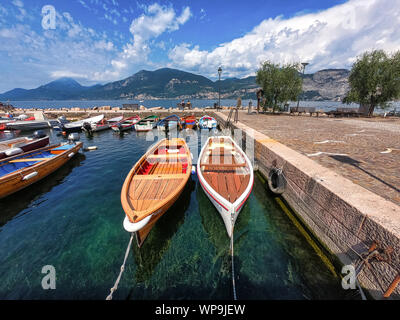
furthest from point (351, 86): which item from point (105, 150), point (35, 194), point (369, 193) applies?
point (35, 194)

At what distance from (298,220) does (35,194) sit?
1238cm

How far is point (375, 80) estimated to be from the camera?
68.3ft

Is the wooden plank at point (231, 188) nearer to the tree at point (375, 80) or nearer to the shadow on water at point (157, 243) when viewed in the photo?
the shadow on water at point (157, 243)

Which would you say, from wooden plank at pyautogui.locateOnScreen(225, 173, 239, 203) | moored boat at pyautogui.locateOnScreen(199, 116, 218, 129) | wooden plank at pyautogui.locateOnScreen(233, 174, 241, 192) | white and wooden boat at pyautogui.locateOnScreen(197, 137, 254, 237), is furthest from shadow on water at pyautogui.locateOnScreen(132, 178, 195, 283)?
moored boat at pyautogui.locateOnScreen(199, 116, 218, 129)

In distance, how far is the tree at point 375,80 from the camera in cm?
2027

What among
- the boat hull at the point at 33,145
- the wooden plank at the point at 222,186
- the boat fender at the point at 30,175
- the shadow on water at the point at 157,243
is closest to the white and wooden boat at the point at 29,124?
the boat hull at the point at 33,145

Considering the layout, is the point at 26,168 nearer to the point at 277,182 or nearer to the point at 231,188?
the point at 231,188

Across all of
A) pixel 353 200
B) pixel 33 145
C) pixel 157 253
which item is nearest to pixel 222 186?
pixel 157 253

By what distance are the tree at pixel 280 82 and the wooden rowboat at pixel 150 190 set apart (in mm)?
24952

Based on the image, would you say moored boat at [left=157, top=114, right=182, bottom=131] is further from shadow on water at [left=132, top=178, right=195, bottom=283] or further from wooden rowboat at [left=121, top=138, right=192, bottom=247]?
shadow on water at [left=132, top=178, right=195, bottom=283]

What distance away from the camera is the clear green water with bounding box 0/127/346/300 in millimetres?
3982

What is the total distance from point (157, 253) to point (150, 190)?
2.12 m

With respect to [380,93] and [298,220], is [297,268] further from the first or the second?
[380,93]

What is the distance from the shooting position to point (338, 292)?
3.79 metres
